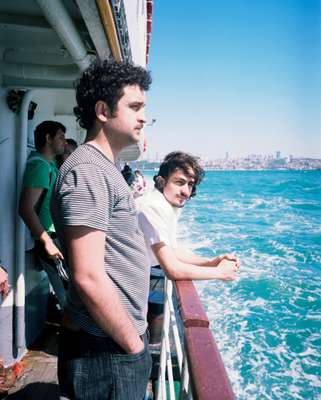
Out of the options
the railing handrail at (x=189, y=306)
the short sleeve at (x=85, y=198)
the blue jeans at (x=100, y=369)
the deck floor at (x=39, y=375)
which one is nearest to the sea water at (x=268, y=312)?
the deck floor at (x=39, y=375)

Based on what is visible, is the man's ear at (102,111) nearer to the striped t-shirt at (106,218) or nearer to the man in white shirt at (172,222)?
the striped t-shirt at (106,218)

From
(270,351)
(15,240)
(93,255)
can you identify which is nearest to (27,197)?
(15,240)

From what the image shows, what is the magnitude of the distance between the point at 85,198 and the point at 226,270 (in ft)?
3.85

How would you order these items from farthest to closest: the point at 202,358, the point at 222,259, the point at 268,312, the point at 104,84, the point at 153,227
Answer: the point at 268,312 < the point at 222,259 < the point at 153,227 < the point at 104,84 < the point at 202,358

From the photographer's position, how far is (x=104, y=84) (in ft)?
4.58

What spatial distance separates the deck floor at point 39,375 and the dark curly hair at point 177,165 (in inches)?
74.3

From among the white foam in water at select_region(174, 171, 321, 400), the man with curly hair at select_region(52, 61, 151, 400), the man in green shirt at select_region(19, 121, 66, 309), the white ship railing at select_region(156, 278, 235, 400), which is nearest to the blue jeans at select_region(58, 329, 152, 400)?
the man with curly hair at select_region(52, 61, 151, 400)

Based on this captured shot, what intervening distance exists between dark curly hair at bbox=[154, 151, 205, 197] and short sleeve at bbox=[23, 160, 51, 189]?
3.61 feet

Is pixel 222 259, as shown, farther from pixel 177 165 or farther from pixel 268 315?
pixel 268 315

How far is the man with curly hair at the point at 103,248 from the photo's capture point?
1.15 meters

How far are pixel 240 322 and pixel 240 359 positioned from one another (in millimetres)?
1509

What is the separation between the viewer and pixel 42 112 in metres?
4.18

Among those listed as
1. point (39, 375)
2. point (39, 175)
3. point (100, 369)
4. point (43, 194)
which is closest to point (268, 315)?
point (39, 375)

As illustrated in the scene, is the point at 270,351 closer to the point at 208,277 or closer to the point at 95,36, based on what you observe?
the point at 208,277
